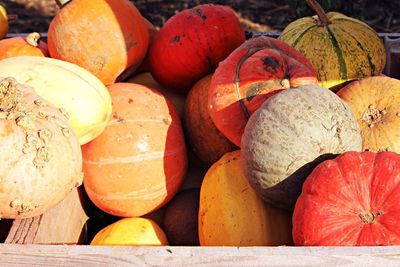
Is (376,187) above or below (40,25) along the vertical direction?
above

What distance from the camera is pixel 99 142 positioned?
82.7 inches

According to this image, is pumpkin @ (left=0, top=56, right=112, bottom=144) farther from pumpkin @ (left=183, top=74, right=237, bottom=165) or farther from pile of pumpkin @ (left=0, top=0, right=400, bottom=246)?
pumpkin @ (left=183, top=74, right=237, bottom=165)

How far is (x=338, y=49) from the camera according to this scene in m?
2.41

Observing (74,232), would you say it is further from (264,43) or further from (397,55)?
(397,55)

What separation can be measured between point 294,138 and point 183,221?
69 centimetres

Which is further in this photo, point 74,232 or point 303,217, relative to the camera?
point 74,232

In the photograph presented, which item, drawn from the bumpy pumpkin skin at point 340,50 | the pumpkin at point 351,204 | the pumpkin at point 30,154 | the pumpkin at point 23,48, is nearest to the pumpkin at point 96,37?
the pumpkin at point 23,48

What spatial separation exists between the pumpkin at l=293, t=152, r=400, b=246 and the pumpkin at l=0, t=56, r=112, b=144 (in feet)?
2.59

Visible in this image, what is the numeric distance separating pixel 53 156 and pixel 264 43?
982mm

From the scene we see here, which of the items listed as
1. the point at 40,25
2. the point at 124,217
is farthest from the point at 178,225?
the point at 40,25

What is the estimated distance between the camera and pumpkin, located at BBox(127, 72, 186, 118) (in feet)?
8.41

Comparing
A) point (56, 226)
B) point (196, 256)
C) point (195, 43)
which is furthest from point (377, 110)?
point (56, 226)

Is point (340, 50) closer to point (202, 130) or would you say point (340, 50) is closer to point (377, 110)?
point (377, 110)

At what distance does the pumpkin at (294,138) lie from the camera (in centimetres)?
169
